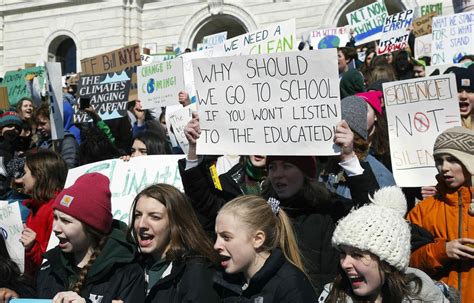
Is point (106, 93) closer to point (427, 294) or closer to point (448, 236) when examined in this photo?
point (448, 236)

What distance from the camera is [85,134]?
7.18 meters

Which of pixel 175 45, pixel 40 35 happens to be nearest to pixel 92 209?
pixel 175 45

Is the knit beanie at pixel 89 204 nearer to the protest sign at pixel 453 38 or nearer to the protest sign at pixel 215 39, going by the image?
the protest sign at pixel 453 38

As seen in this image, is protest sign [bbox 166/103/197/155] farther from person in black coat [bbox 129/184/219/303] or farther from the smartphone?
person in black coat [bbox 129/184/219/303]

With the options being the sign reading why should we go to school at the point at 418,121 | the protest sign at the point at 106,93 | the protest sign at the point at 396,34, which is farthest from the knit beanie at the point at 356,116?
the protest sign at the point at 396,34

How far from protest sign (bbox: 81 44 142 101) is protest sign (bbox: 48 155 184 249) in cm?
365

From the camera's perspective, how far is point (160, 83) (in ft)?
25.4

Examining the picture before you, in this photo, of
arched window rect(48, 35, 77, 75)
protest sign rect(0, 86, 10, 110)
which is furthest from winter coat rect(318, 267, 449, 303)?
arched window rect(48, 35, 77, 75)

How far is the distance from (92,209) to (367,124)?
1831 mm

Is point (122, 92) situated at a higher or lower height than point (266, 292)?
higher

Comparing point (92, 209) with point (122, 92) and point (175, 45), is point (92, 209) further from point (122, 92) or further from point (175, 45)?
point (175, 45)

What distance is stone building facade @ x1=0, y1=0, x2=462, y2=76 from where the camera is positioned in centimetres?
2358

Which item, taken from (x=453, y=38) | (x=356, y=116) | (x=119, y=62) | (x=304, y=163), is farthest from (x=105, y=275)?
(x=453, y=38)

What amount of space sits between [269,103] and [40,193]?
176 cm
